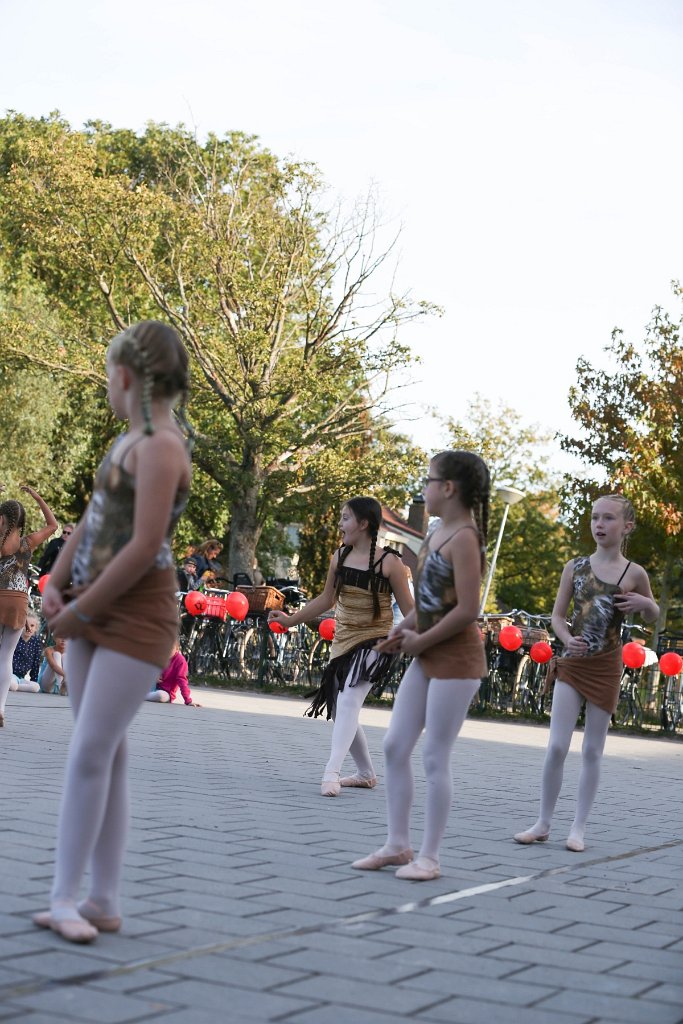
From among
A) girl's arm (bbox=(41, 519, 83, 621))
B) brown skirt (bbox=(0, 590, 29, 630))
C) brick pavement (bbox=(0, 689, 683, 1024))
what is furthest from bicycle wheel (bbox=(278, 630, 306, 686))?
girl's arm (bbox=(41, 519, 83, 621))

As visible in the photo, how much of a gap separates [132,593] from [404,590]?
463cm

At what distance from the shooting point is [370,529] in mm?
8688

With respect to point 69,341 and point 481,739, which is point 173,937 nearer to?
point 481,739

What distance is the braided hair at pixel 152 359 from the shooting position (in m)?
4.12

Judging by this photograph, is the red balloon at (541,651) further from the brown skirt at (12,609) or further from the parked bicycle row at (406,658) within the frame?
the brown skirt at (12,609)

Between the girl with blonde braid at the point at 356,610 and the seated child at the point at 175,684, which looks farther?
the seated child at the point at 175,684

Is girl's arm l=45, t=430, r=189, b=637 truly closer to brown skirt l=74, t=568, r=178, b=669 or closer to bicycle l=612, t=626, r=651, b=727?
brown skirt l=74, t=568, r=178, b=669

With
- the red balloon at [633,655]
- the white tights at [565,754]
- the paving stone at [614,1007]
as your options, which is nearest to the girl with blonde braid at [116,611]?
the paving stone at [614,1007]

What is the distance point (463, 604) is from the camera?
5.77 m

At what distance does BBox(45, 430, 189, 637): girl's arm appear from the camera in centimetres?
399

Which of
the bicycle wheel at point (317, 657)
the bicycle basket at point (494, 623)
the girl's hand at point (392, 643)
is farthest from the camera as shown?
the bicycle wheel at point (317, 657)

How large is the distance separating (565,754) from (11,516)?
5453 mm

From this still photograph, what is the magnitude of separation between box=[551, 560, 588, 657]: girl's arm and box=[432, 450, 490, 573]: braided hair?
1.31 metres

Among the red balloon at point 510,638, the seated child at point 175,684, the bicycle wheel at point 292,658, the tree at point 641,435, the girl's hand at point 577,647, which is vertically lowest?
the seated child at point 175,684
